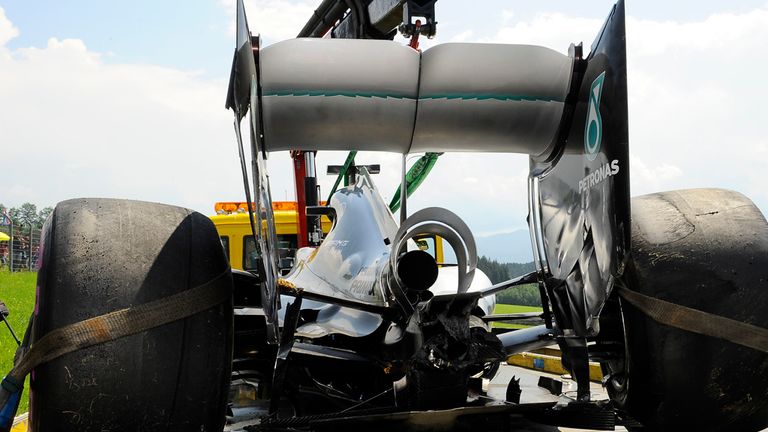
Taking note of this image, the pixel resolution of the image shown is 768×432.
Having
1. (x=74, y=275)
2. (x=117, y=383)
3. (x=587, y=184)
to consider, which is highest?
(x=587, y=184)

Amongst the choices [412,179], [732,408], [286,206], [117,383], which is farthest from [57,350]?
[286,206]

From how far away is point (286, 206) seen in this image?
423 inches

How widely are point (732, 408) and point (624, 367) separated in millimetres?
396

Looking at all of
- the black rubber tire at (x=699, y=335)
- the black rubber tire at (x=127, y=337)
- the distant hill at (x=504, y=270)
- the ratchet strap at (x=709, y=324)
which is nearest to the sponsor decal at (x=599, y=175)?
the black rubber tire at (x=699, y=335)

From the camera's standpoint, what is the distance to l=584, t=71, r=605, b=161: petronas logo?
98.5 inches

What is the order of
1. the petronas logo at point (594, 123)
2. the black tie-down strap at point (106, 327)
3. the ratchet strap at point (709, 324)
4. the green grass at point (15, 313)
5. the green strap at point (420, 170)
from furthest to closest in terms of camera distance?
the green grass at point (15, 313), the green strap at point (420, 170), the ratchet strap at point (709, 324), the petronas logo at point (594, 123), the black tie-down strap at point (106, 327)

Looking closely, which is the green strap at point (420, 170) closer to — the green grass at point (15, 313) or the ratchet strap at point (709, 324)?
the ratchet strap at point (709, 324)

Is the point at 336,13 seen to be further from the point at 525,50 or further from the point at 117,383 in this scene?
the point at 117,383

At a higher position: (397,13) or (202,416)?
(397,13)

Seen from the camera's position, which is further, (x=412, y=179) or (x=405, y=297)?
(x=412, y=179)

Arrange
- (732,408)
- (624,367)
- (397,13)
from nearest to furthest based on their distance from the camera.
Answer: (732,408) < (624,367) < (397,13)

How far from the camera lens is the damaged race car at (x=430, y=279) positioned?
2.37 metres

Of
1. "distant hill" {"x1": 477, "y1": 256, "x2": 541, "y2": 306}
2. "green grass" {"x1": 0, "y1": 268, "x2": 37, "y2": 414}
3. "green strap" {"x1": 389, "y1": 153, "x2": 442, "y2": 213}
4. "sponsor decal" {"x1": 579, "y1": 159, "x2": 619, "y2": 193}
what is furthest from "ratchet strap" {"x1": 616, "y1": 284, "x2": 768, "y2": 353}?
"green grass" {"x1": 0, "y1": 268, "x2": 37, "y2": 414}

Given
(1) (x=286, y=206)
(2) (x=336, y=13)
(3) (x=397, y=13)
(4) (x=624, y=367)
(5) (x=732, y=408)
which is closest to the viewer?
(5) (x=732, y=408)
